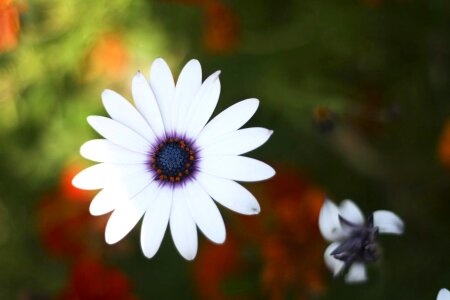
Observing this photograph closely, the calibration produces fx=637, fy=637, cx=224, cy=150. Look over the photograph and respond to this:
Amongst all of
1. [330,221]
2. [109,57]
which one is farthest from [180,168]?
[109,57]

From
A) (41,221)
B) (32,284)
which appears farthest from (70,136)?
(32,284)

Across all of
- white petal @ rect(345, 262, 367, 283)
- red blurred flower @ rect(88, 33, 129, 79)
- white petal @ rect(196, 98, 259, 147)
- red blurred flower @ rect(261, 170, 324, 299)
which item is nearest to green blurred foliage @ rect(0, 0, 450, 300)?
red blurred flower @ rect(88, 33, 129, 79)

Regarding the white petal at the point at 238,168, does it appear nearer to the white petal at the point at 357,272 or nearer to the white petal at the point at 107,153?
the white petal at the point at 107,153

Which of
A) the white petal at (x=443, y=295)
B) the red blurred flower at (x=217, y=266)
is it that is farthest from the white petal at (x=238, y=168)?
the red blurred flower at (x=217, y=266)

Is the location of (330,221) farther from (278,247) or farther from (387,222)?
(278,247)

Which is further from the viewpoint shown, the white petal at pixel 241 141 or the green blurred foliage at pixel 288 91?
the green blurred foliage at pixel 288 91

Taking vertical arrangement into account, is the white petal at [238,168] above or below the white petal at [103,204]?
above
